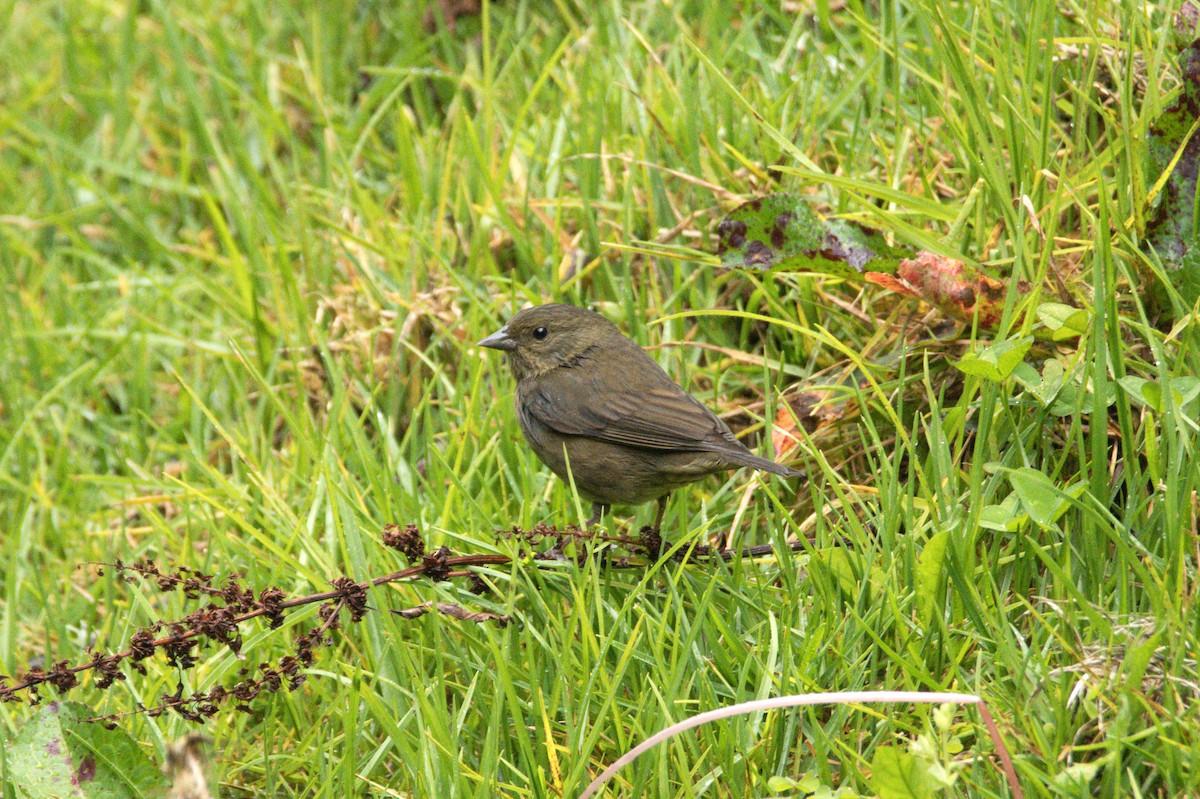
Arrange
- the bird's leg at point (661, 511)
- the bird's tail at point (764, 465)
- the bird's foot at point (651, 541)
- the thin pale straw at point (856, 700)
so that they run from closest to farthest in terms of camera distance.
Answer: the thin pale straw at point (856, 700)
the bird's tail at point (764, 465)
the bird's foot at point (651, 541)
the bird's leg at point (661, 511)

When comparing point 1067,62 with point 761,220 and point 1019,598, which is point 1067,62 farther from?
point 1019,598

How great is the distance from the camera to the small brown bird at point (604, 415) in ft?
11.8

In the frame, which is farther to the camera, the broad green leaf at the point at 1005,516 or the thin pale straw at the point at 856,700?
the broad green leaf at the point at 1005,516

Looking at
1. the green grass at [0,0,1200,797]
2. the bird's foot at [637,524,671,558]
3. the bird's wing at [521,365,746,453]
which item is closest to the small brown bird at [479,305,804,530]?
the bird's wing at [521,365,746,453]

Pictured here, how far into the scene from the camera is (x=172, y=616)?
12.3 ft

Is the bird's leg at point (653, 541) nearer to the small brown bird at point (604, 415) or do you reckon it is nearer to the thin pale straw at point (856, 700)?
the small brown bird at point (604, 415)

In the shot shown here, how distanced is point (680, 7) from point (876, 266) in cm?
206

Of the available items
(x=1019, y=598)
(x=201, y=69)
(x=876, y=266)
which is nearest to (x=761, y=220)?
(x=876, y=266)

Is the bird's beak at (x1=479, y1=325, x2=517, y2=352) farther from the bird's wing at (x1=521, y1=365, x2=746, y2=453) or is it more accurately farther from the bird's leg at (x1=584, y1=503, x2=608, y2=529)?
the bird's leg at (x1=584, y1=503, x2=608, y2=529)

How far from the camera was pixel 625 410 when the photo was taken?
3771mm

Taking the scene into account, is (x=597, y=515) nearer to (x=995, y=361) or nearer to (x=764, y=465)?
(x=764, y=465)

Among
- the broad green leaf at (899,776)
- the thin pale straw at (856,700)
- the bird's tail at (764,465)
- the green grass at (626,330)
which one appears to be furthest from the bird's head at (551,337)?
the broad green leaf at (899,776)

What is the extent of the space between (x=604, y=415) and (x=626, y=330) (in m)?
0.71

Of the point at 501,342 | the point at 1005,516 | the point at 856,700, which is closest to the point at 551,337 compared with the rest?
the point at 501,342
